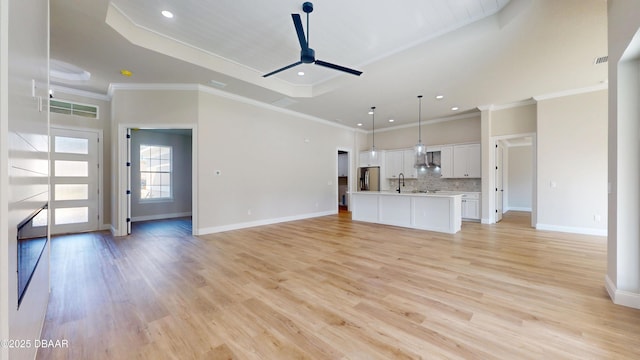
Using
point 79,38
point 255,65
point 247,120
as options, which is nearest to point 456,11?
point 255,65

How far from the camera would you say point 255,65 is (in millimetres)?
4820

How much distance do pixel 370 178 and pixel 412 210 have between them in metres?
3.42

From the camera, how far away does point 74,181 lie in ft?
18.2

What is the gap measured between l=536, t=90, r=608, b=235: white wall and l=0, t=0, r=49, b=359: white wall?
779cm

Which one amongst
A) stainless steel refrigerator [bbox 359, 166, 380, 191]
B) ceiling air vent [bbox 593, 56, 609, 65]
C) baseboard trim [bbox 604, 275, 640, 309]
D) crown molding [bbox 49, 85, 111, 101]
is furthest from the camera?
stainless steel refrigerator [bbox 359, 166, 380, 191]

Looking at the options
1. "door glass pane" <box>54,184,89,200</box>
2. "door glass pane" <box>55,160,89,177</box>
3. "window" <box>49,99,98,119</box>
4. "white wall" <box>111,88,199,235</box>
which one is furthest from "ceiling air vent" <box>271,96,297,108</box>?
"door glass pane" <box>54,184,89,200</box>

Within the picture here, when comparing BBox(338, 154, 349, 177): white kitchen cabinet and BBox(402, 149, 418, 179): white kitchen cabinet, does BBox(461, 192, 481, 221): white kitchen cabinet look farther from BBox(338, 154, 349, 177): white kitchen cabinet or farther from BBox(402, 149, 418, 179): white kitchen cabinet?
BBox(338, 154, 349, 177): white kitchen cabinet

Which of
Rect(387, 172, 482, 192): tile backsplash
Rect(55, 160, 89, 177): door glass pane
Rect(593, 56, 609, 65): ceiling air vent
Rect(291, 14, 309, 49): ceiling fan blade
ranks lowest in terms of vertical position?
Rect(387, 172, 482, 192): tile backsplash

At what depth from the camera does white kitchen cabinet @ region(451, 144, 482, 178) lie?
23.1 ft

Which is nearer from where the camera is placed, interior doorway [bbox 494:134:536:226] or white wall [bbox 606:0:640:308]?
white wall [bbox 606:0:640:308]

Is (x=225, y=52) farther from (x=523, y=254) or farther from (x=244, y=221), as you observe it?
(x=523, y=254)

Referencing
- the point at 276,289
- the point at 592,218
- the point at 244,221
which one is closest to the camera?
the point at 276,289

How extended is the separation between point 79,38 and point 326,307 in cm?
482

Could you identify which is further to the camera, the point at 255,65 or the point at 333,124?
the point at 333,124
